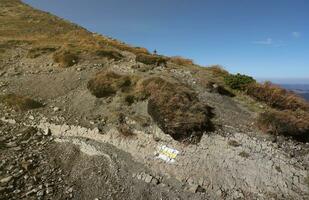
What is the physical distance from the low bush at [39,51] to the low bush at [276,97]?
18.3 m

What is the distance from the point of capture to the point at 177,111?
12703 mm

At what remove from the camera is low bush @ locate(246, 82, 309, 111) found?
1574cm

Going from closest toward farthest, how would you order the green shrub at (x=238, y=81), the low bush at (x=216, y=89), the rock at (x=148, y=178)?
the rock at (x=148, y=178) → the low bush at (x=216, y=89) → the green shrub at (x=238, y=81)

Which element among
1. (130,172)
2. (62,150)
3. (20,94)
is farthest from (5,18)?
(130,172)

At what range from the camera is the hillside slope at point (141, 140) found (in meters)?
9.57

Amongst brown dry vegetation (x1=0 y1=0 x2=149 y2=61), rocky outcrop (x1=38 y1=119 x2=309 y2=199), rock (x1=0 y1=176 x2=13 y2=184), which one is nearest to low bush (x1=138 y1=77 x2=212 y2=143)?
rocky outcrop (x1=38 y1=119 x2=309 y2=199)

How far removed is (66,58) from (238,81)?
13657 mm

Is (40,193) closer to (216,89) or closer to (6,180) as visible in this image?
(6,180)

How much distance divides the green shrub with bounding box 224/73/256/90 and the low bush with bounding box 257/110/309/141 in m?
5.33

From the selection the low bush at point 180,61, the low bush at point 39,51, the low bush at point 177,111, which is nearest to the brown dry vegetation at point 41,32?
the low bush at point 39,51

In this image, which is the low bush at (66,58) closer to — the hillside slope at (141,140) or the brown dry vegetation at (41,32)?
the brown dry vegetation at (41,32)

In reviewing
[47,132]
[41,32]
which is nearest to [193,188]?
[47,132]

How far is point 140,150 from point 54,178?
12.0 feet

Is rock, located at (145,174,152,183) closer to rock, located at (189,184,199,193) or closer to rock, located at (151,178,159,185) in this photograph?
rock, located at (151,178,159,185)
